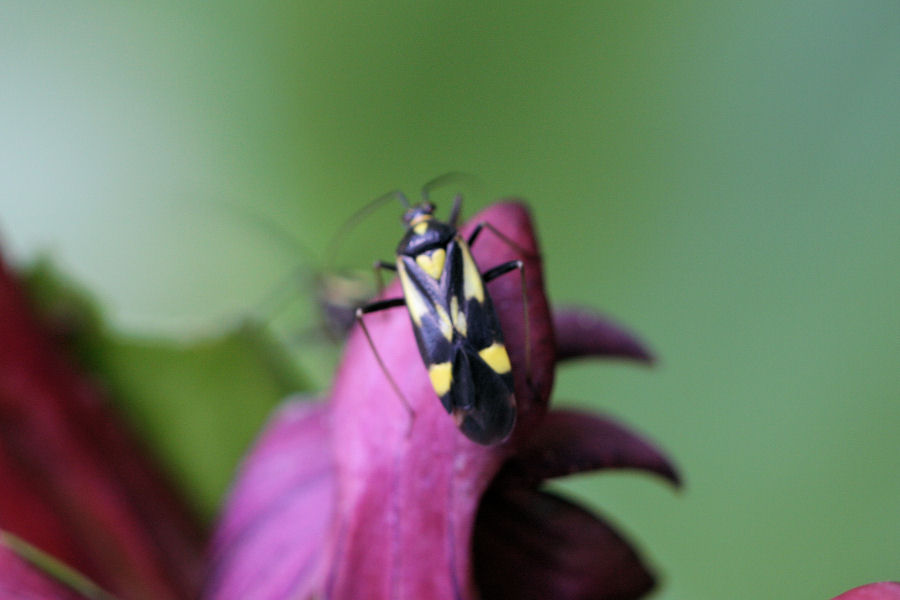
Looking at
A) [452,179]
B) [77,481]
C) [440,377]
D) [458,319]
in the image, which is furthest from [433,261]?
[452,179]

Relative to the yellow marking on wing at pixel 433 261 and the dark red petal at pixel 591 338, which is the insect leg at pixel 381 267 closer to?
the yellow marking on wing at pixel 433 261

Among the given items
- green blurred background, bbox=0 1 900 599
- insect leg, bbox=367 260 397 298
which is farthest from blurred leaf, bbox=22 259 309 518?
insect leg, bbox=367 260 397 298

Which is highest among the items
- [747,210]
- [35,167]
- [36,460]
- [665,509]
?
[35,167]

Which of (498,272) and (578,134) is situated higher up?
(498,272)

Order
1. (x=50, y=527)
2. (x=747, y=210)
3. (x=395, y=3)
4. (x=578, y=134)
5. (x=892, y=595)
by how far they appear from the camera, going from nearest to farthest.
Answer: (x=892, y=595) < (x=50, y=527) < (x=747, y=210) < (x=578, y=134) < (x=395, y=3)

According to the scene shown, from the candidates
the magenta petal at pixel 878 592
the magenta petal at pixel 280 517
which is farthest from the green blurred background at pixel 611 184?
the magenta petal at pixel 878 592

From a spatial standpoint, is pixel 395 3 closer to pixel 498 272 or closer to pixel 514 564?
pixel 498 272

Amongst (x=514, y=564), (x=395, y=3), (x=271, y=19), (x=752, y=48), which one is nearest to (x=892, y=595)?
(x=514, y=564)
